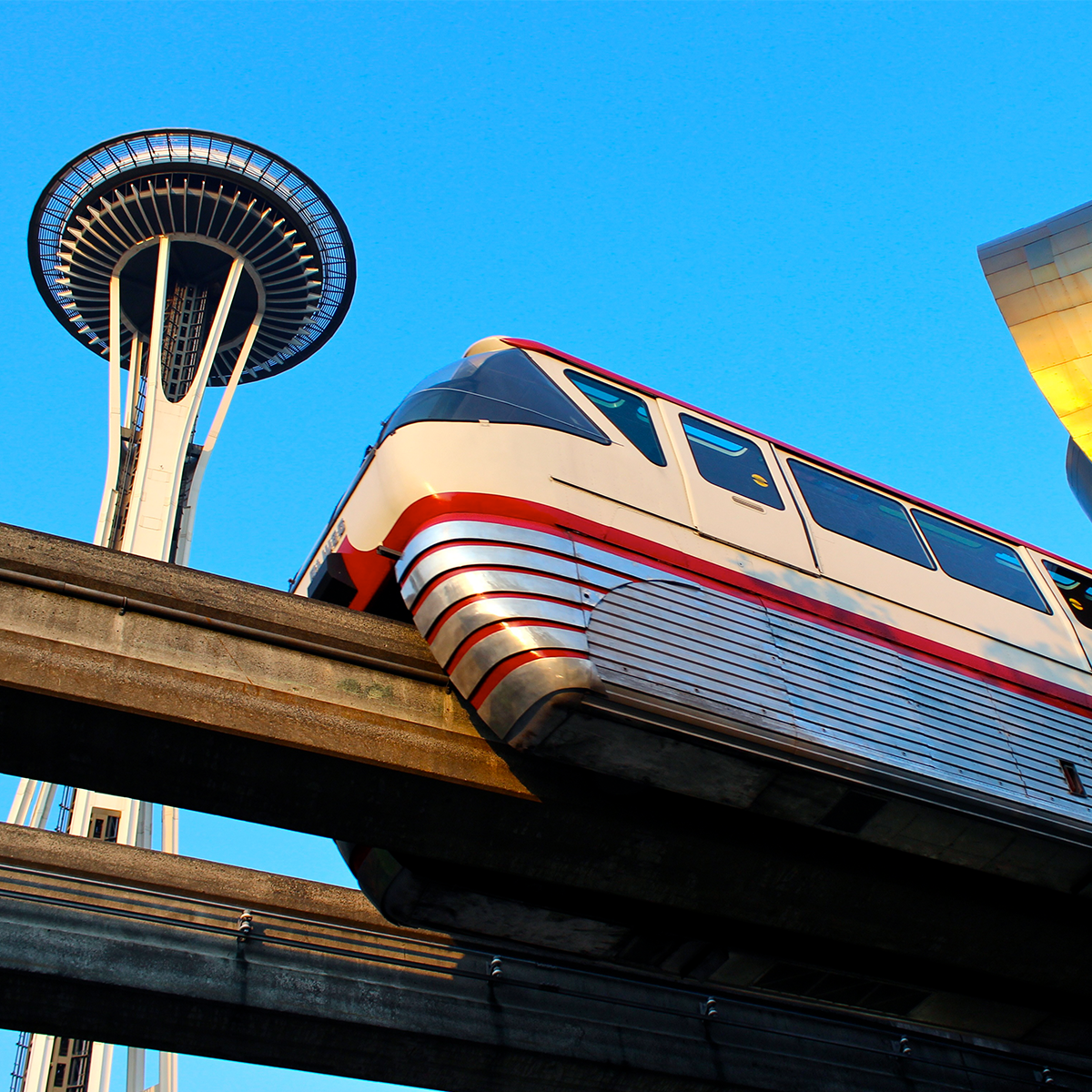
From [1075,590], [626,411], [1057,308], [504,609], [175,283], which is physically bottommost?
[504,609]

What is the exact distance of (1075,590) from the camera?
10.3m

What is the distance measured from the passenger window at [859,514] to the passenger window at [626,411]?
57.9 inches

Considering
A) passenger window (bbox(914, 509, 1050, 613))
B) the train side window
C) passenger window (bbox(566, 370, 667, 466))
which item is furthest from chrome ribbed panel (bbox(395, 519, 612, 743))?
the train side window

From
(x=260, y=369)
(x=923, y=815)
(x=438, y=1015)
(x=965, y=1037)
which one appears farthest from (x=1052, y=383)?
(x=260, y=369)

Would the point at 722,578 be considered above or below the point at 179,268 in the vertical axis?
below

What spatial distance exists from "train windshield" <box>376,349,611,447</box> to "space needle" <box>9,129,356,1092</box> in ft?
114

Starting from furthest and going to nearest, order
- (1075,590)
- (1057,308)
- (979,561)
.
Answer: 1. (1057,308)
2. (1075,590)
3. (979,561)

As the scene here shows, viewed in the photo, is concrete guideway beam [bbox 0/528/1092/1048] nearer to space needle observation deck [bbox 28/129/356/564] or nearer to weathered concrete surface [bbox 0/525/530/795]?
weathered concrete surface [bbox 0/525/530/795]

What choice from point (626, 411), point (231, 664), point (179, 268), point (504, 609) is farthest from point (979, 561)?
point (179, 268)

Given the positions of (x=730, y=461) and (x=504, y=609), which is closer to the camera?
(x=504, y=609)

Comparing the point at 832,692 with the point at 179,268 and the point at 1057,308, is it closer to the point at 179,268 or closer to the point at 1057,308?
the point at 1057,308

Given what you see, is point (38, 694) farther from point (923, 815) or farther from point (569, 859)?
point (923, 815)

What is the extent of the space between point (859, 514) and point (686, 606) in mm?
2818

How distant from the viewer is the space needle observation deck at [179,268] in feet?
148
